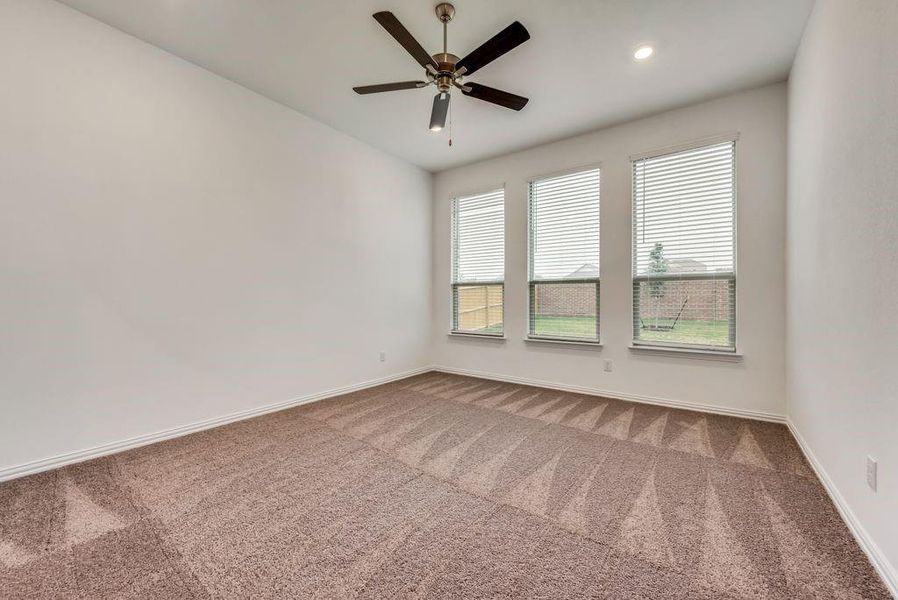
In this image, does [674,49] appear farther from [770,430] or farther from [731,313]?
[770,430]

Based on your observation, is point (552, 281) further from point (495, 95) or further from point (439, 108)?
point (439, 108)

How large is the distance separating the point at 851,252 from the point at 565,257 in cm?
259

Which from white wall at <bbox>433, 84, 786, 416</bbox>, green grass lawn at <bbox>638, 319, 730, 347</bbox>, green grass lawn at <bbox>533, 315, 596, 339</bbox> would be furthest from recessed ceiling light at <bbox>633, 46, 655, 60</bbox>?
green grass lawn at <bbox>533, 315, 596, 339</bbox>

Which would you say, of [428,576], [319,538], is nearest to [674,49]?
[428,576]

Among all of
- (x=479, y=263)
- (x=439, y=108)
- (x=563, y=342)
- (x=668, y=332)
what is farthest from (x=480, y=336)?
(x=439, y=108)

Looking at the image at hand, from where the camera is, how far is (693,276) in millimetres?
3471

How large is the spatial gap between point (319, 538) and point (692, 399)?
348cm

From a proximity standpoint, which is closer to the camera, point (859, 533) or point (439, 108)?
point (859, 533)

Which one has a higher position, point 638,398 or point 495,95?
point 495,95

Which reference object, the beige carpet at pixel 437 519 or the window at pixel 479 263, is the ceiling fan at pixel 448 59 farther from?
the beige carpet at pixel 437 519

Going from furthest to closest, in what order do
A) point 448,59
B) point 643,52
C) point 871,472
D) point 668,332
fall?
point 668,332 → point 643,52 → point 448,59 → point 871,472

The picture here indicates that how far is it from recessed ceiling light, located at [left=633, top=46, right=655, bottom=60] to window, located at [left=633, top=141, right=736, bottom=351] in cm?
117

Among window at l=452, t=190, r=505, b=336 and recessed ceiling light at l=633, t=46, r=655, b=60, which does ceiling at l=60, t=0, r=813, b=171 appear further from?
window at l=452, t=190, r=505, b=336

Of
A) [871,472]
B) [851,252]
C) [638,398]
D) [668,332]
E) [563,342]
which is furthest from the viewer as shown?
[563,342]
